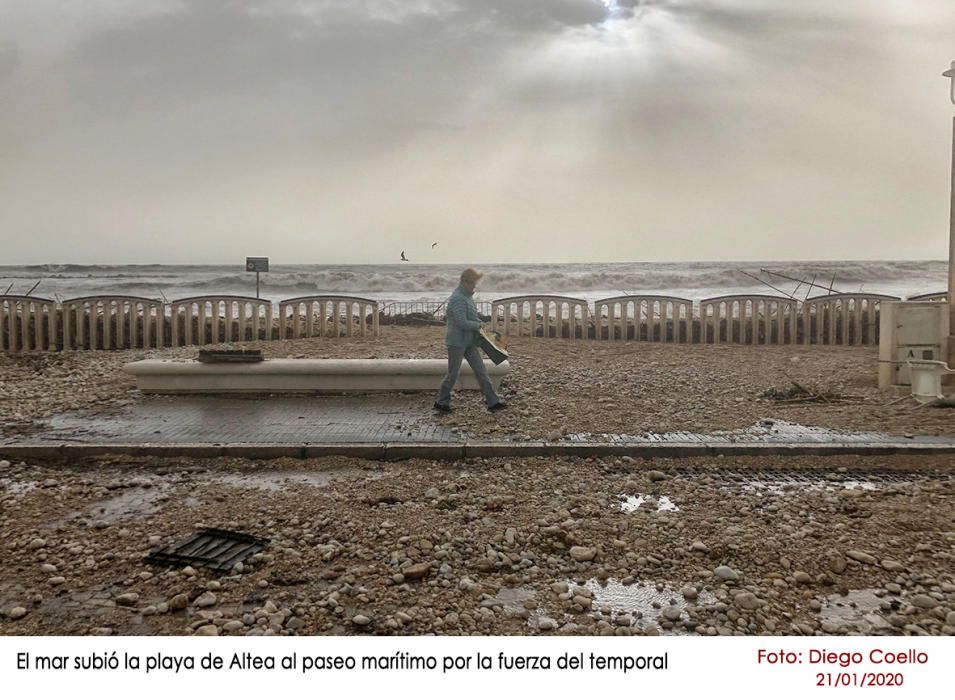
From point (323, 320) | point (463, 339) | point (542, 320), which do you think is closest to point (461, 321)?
point (463, 339)

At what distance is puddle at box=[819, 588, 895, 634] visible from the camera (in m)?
2.80

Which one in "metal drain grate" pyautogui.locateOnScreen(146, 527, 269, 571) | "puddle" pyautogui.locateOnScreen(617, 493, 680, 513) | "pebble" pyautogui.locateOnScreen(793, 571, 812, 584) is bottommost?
"metal drain grate" pyautogui.locateOnScreen(146, 527, 269, 571)

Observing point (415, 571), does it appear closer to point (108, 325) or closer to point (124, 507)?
point (124, 507)

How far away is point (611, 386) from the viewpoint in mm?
8328

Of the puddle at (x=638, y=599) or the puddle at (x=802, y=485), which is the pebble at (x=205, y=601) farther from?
the puddle at (x=802, y=485)

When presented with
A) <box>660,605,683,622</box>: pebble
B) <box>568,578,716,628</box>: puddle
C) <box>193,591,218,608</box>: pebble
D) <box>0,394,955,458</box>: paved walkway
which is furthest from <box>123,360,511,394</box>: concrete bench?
<box>660,605,683,622</box>: pebble

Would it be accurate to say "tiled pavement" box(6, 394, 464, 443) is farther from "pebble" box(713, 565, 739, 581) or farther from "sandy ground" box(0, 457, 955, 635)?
"pebble" box(713, 565, 739, 581)

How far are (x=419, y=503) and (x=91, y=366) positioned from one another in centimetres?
812

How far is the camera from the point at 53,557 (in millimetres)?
3445

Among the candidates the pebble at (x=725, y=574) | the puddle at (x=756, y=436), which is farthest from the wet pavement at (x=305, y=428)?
the pebble at (x=725, y=574)

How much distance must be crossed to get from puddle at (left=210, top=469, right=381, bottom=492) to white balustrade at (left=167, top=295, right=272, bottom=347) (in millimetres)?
8906

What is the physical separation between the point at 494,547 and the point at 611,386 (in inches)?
198
